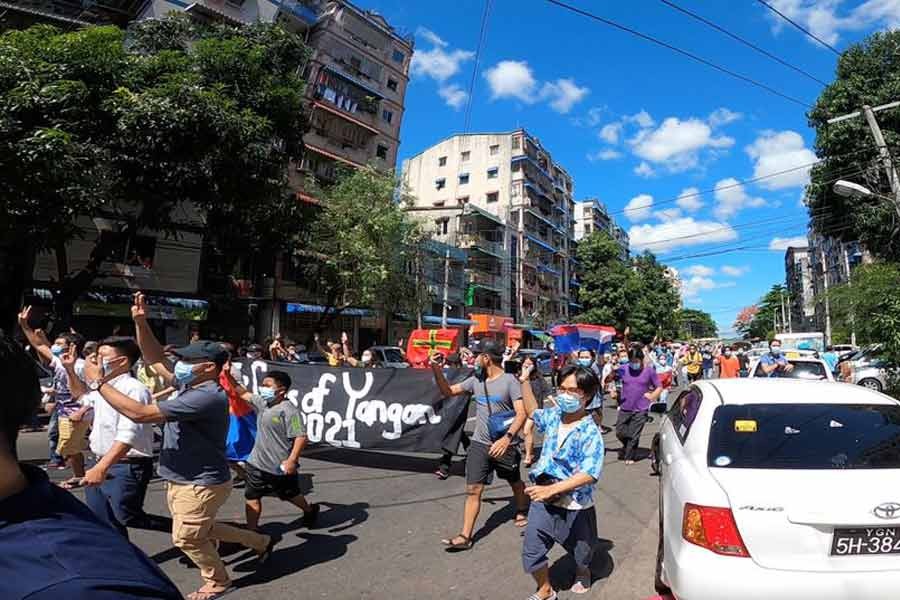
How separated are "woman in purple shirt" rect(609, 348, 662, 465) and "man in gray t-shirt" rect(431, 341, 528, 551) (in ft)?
11.3

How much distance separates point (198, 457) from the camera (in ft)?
13.1

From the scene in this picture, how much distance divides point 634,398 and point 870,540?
599 centimetres

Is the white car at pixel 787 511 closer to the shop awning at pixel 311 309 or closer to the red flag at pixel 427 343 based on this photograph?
the red flag at pixel 427 343

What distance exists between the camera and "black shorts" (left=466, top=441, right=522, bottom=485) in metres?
5.28

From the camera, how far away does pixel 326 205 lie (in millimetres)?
25891

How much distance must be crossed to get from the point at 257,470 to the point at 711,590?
371 centimetres

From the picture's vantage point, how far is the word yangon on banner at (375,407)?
806cm

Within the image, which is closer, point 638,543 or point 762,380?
point 762,380

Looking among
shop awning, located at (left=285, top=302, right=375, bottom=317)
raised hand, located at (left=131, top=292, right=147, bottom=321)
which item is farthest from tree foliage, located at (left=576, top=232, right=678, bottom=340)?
raised hand, located at (left=131, top=292, right=147, bottom=321)

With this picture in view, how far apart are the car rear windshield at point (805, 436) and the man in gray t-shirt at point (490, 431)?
188cm

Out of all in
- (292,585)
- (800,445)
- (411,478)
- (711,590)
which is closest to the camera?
(711,590)

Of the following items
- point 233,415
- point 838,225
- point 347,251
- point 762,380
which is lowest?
point 233,415

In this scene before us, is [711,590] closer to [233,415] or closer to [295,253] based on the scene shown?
[233,415]

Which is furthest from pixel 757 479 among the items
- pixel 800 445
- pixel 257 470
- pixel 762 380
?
pixel 257 470
